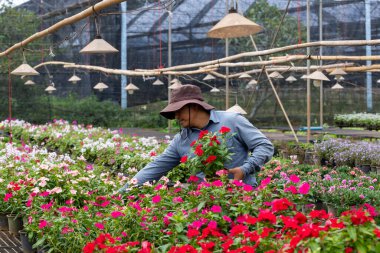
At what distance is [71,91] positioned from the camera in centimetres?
1822

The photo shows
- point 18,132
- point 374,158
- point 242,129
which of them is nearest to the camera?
point 242,129

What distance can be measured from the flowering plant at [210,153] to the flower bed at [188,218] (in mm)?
107

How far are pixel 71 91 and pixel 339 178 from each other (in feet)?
44.5

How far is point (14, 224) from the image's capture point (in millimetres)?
4465

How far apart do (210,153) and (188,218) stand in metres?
0.43

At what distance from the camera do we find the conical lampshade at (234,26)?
12.5 feet

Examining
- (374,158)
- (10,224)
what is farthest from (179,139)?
(374,158)

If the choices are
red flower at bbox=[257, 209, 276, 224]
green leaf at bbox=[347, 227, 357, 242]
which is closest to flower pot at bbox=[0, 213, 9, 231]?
red flower at bbox=[257, 209, 276, 224]

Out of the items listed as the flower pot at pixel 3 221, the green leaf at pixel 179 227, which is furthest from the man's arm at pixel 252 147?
the flower pot at pixel 3 221

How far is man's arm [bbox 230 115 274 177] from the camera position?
9.69ft

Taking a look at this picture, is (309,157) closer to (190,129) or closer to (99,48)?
(99,48)

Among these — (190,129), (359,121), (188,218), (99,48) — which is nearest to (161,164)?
(190,129)

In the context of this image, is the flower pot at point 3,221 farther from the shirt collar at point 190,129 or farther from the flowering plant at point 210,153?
the flowering plant at point 210,153

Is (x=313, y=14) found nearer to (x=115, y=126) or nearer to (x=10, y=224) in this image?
(x=115, y=126)
